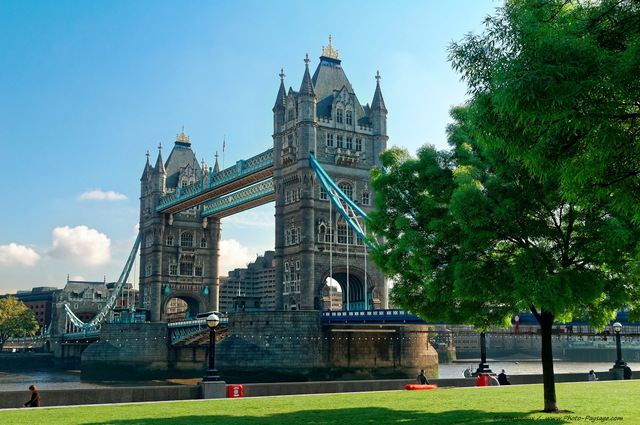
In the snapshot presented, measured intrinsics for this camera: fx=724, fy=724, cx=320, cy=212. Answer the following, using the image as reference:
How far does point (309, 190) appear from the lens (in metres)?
77.4

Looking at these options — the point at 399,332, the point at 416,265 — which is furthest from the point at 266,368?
the point at 416,265

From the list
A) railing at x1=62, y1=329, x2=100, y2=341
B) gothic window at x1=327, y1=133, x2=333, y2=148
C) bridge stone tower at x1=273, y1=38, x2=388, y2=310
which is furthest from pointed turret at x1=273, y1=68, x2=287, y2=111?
railing at x1=62, y1=329, x2=100, y2=341

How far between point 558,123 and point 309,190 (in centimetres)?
→ 6335

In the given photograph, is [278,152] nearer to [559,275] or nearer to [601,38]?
[559,275]

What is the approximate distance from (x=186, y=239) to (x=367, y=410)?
90.9 meters

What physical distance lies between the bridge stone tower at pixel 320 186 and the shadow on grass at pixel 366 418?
5154 centimetres

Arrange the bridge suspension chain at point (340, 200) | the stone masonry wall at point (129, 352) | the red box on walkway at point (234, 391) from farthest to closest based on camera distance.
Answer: the stone masonry wall at point (129, 352) < the bridge suspension chain at point (340, 200) < the red box on walkway at point (234, 391)

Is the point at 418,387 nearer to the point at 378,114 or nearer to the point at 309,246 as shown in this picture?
the point at 309,246

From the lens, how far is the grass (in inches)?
821

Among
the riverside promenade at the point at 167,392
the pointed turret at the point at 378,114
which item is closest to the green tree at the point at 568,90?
the riverside promenade at the point at 167,392

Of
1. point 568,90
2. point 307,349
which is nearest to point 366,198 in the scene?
point 307,349

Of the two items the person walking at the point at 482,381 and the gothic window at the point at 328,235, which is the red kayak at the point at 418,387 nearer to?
the person walking at the point at 482,381

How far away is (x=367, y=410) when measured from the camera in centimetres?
2364

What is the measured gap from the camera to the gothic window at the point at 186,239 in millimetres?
111250
